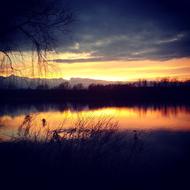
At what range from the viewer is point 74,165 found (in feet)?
24.2

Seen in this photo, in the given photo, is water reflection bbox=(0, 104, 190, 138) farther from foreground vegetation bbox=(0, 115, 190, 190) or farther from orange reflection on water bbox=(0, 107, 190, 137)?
foreground vegetation bbox=(0, 115, 190, 190)

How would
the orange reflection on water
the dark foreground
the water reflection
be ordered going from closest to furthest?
the dark foreground → the water reflection → the orange reflection on water

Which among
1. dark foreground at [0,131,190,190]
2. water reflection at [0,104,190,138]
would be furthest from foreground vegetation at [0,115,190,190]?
water reflection at [0,104,190,138]

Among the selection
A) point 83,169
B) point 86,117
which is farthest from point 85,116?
point 83,169

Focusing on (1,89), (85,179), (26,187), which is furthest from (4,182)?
(1,89)

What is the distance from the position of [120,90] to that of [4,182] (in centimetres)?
7437

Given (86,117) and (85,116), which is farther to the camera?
(85,116)

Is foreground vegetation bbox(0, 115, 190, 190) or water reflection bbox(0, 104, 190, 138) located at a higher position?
foreground vegetation bbox(0, 115, 190, 190)

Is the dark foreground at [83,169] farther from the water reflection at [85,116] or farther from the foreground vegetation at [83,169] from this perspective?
the water reflection at [85,116]

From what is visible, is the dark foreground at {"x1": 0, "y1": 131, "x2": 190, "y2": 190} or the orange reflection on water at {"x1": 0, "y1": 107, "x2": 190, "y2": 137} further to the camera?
the orange reflection on water at {"x1": 0, "y1": 107, "x2": 190, "y2": 137}

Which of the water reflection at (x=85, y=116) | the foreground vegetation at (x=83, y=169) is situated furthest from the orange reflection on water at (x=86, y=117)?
the foreground vegetation at (x=83, y=169)

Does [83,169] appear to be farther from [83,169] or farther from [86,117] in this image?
[86,117]

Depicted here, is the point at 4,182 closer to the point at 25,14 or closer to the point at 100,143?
the point at 100,143

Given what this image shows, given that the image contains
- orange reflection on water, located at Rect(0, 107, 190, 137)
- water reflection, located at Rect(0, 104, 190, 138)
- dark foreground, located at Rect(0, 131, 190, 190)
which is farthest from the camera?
orange reflection on water, located at Rect(0, 107, 190, 137)
